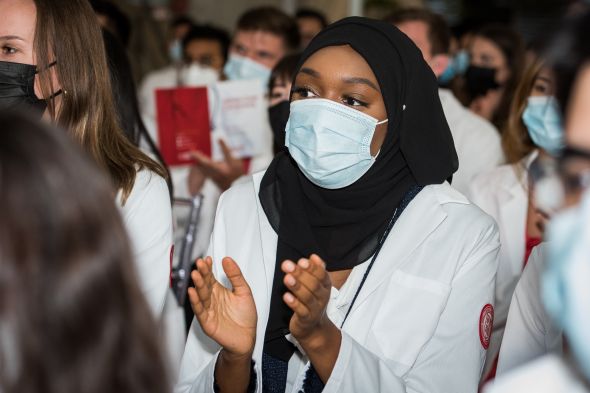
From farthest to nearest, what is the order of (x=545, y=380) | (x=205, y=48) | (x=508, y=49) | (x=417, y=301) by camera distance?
(x=205, y=48), (x=508, y=49), (x=417, y=301), (x=545, y=380)

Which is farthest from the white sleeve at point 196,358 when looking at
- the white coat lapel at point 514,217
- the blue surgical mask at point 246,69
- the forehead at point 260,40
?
the forehead at point 260,40

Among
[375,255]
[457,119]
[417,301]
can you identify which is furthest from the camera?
[457,119]

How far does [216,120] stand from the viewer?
441 cm

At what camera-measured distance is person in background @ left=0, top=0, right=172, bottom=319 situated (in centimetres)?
260

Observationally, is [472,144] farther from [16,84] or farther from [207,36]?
[207,36]

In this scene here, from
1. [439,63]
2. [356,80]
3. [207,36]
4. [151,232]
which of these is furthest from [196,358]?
[207,36]

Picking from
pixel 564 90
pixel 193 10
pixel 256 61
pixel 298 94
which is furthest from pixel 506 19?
pixel 564 90

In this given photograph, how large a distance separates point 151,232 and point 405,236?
78 centimetres

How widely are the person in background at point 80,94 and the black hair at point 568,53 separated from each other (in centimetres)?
154

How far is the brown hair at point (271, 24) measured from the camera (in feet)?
18.0

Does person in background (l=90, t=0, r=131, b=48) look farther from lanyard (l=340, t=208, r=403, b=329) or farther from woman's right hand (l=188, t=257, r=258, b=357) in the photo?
woman's right hand (l=188, t=257, r=258, b=357)

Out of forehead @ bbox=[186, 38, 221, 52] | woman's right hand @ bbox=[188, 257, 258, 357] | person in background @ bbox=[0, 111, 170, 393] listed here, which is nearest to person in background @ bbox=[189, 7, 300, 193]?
forehead @ bbox=[186, 38, 221, 52]

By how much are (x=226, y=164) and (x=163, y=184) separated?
168 centimetres

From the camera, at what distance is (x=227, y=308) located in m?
2.14
